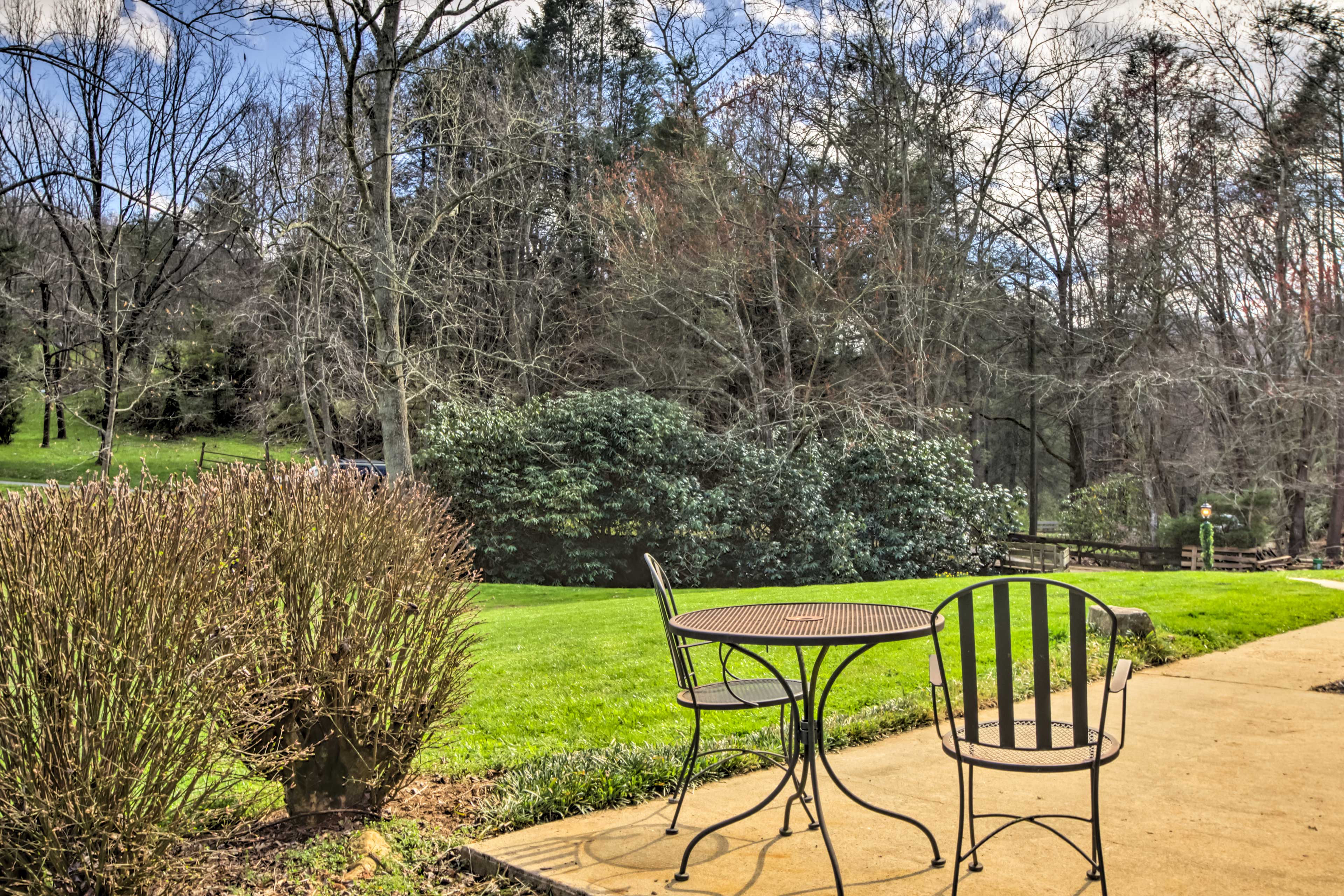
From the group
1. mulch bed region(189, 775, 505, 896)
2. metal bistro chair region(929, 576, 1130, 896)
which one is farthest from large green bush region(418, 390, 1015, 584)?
metal bistro chair region(929, 576, 1130, 896)

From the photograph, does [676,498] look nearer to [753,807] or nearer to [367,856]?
[753,807]

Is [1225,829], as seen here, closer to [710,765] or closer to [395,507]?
[710,765]

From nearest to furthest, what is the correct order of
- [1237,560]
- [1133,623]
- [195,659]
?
[195,659]
[1133,623]
[1237,560]

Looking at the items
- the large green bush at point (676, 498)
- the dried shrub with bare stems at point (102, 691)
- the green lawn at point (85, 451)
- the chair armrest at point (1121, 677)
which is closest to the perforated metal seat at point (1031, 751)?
the chair armrest at point (1121, 677)

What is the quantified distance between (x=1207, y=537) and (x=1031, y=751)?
19817 millimetres

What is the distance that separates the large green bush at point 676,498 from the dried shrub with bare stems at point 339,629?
39.9 feet

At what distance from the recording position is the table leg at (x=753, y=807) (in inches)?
A: 130

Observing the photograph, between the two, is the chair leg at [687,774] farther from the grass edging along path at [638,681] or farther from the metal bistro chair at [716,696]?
the grass edging along path at [638,681]

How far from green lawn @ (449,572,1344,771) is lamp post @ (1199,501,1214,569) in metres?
6.36

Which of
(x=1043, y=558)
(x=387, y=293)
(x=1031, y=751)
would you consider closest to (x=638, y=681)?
(x=1031, y=751)

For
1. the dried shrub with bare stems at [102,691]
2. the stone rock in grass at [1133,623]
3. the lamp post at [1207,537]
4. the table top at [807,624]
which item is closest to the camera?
the dried shrub with bare stems at [102,691]

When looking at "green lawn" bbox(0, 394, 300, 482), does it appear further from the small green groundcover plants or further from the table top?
the table top

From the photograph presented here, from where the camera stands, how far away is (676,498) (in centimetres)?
1653

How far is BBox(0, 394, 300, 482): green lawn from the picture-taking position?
1027 inches
